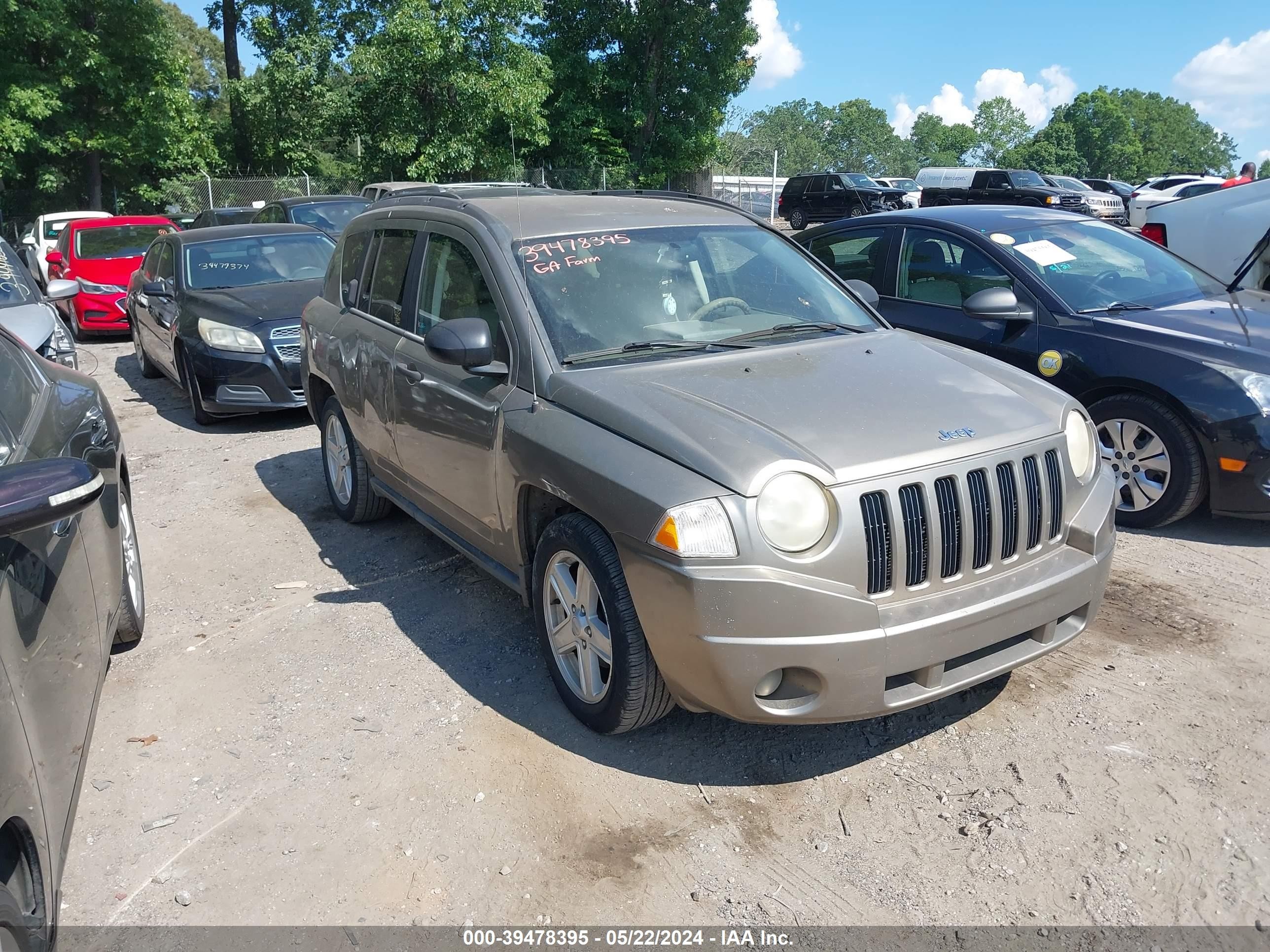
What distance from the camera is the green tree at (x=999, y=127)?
5128 inches

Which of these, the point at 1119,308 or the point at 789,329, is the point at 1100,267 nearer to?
the point at 1119,308

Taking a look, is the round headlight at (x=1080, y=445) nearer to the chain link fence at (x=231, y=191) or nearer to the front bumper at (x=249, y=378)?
the front bumper at (x=249, y=378)

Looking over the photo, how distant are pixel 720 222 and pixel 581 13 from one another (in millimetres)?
29129

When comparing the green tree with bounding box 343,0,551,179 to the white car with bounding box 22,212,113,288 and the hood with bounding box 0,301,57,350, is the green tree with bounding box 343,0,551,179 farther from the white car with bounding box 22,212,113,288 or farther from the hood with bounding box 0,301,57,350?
the hood with bounding box 0,301,57,350

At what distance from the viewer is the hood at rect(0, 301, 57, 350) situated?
20.8 feet

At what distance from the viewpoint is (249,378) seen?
816cm

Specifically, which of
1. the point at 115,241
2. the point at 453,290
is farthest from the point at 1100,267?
the point at 115,241

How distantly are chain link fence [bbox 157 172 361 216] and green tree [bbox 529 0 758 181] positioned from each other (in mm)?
6877

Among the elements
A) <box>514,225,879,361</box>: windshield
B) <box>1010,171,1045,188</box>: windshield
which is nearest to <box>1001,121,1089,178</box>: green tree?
<box>1010,171,1045,188</box>: windshield

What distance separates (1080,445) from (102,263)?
14.3 m

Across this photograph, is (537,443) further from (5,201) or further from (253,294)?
(5,201)

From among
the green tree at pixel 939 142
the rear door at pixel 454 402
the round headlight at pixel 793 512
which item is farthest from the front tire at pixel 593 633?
the green tree at pixel 939 142

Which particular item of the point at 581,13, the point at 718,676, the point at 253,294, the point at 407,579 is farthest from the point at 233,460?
the point at 581,13

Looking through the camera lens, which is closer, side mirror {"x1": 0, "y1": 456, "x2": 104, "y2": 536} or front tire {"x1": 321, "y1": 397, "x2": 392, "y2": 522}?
side mirror {"x1": 0, "y1": 456, "x2": 104, "y2": 536}
